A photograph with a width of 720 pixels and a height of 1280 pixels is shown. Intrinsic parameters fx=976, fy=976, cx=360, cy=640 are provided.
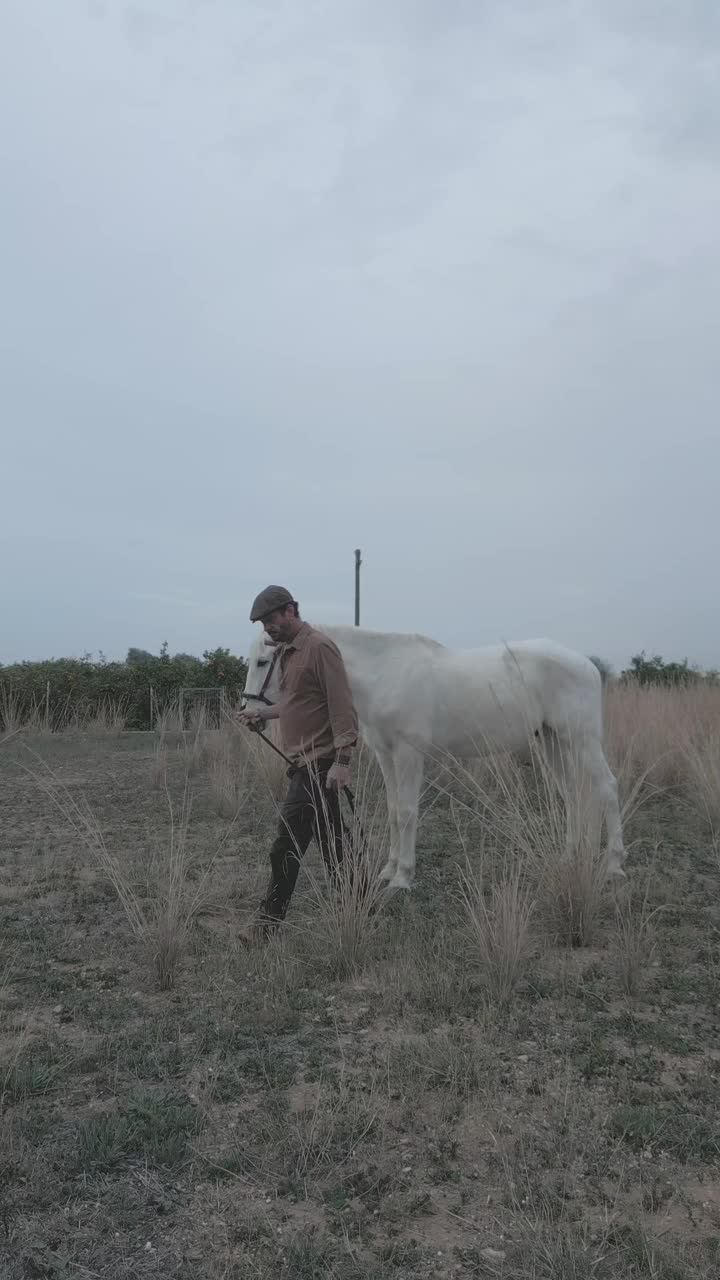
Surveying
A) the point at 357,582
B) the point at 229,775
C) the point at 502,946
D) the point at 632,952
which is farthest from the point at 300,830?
the point at 357,582

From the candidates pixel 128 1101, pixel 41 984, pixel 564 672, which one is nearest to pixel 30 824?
pixel 41 984

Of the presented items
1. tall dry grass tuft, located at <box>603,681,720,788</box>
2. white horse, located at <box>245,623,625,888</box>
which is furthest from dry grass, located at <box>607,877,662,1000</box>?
tall dry grass tuft, located at <box>603,681,720,788</box>

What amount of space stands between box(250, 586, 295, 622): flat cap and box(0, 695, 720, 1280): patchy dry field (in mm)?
1395

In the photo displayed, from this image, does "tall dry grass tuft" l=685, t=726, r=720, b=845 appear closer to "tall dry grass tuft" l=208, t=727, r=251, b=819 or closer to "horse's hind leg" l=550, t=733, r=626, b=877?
"horse's hind leg" l=550, t=733, r=626, b=877

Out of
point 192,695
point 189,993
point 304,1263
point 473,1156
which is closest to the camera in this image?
point 304,1263

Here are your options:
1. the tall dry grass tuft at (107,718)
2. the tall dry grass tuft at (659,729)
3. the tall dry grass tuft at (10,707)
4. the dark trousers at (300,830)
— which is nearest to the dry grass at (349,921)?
the dark trousers at (300,830)

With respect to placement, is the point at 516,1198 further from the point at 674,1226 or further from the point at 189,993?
the point at 189,993

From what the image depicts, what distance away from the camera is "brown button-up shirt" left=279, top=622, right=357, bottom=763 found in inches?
212

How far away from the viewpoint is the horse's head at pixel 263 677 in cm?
612

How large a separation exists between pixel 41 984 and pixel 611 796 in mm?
3996

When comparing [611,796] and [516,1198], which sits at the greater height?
[611,796]

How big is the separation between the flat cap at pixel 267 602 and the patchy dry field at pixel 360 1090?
4.58 ft

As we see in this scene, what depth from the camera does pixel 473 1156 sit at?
9.79 feet

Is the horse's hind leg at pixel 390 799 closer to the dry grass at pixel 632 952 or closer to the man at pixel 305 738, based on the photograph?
the man at pixel 305 738
